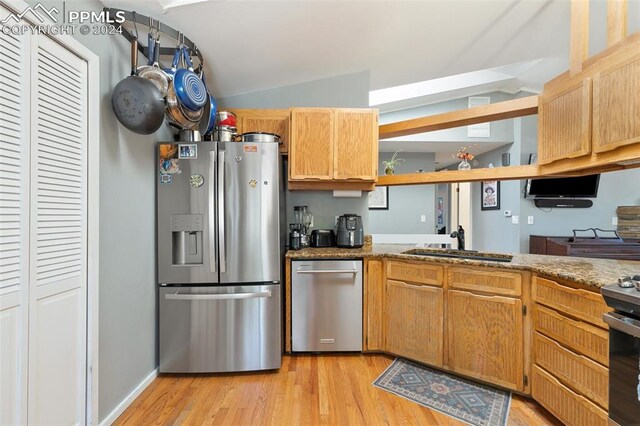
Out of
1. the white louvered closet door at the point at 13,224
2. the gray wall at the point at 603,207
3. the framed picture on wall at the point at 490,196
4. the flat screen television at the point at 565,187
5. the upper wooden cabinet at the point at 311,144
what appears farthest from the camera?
the framed picture on wall at the point at 490,196

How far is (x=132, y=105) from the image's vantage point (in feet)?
5.26

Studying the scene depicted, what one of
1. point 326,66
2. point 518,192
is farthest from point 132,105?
point 518,192

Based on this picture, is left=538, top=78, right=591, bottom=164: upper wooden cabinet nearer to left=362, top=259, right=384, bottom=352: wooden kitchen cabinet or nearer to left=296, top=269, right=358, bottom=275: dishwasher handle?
left=362, top=259, right=384, bottom=352: wooden kitchen cabinet

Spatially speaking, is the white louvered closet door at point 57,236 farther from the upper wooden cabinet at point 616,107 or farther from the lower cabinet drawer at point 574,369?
the upper wooden cabinet at point 616,107

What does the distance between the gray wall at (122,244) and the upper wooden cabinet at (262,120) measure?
92cm

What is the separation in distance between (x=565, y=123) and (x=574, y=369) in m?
1.46

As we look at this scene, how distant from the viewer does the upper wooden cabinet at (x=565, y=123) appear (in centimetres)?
169

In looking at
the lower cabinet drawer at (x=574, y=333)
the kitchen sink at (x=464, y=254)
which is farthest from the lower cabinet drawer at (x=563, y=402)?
the kitchen sink at (x=464, y=254)

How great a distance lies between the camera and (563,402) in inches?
62.8

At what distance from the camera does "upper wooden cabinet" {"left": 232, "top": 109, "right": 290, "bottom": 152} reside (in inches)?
112

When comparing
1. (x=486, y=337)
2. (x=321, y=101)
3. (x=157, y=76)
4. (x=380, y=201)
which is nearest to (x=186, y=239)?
(x=157, y=76)

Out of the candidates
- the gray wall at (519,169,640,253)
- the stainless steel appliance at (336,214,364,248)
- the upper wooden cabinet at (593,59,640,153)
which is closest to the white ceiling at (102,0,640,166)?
the upper wooden cabinet at (593,59,640,153)

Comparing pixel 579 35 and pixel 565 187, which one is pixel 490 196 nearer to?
pixel 565 187

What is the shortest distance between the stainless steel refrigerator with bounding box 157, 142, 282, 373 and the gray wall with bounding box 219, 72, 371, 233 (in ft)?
3.03
